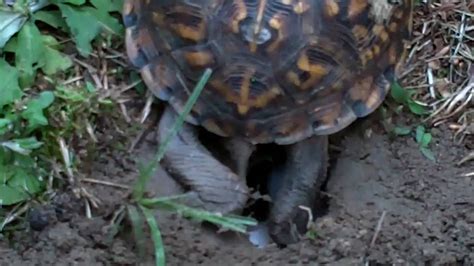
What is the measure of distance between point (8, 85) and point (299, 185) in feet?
2.41

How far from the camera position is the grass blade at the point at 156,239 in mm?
2197

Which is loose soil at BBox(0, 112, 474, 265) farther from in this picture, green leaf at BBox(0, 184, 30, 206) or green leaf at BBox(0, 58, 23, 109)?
green leaf at BBox(0, 58, 23, 109)

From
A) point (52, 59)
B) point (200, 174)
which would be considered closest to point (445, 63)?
point (200, 174)

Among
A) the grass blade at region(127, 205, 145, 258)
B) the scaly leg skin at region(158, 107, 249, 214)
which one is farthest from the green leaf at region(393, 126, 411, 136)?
the grass blade at region(127, 205, 145, 258)

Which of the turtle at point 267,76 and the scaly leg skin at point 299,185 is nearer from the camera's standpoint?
the turtle at point 267,76

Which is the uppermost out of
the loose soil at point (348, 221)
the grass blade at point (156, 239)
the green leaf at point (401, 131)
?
the green leaf at point (401, 131)

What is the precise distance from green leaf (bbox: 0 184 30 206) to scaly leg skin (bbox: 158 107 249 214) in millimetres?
365

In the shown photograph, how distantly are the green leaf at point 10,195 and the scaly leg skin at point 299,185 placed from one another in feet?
2.00

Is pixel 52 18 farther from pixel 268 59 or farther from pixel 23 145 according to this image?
pixel 268 59

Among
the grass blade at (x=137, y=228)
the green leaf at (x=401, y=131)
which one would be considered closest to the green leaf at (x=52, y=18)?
the grass blade at (x=137, y=228)

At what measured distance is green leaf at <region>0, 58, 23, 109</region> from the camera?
2.49 m

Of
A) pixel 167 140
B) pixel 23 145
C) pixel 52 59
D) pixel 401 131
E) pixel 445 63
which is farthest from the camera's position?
pixel 445 63

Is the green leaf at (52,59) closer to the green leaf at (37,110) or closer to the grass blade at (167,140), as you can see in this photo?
the green leaf at (37,110)

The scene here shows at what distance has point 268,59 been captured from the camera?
2.43 m
